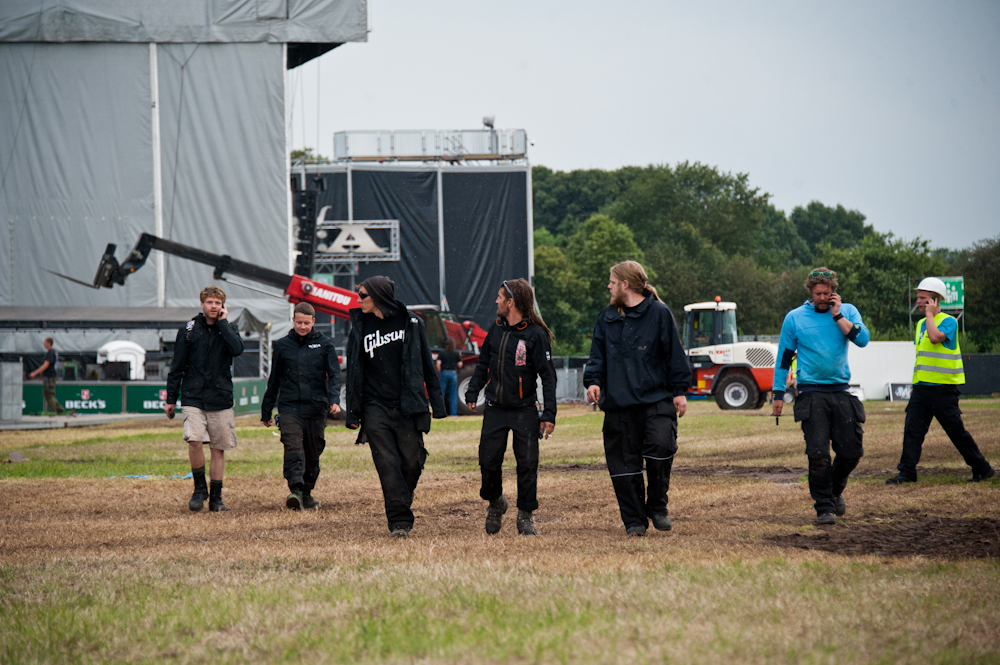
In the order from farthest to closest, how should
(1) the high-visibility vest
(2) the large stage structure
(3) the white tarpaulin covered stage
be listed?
1. (2) the large stage structure
2. (3) the white tarpaulin covered stage
3. (1) the high-visibility vest

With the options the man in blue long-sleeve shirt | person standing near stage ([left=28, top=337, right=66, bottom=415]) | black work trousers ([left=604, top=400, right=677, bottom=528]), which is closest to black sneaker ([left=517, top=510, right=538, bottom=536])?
black work trousers ([left=604, top=400, right=677, bottom=528])

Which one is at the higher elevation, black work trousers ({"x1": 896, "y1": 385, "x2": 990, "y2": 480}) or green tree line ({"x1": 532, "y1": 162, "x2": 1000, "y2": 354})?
green tree line ({"x1": 532, "y1": 162, "x2": 1000, "y2": 354})

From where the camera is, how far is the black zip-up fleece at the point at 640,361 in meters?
6.45

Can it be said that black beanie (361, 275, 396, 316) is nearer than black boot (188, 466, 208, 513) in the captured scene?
Yes

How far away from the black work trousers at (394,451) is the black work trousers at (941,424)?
15.5ft

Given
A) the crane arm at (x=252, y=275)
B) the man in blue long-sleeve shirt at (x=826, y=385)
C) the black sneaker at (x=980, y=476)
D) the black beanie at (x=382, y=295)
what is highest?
the crane arm at (x=252, y=275)

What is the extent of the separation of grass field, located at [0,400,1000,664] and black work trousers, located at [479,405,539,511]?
375 mm

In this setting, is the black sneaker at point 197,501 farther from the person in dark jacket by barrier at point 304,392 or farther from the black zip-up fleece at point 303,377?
the black zip-up fleece at point 303,377

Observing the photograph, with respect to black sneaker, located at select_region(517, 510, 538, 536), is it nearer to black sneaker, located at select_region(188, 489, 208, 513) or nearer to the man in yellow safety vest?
black sneaker, located at select_region(188, 489, 208, 513)

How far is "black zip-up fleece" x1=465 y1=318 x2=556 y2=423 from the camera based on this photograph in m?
6.74

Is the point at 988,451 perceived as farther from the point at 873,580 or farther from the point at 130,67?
the point at 130,67

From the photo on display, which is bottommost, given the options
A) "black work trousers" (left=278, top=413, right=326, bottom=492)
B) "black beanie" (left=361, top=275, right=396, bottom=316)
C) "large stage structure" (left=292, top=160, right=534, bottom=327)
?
"black work trousers" (left=278, top=413, right=326, bottom=492)

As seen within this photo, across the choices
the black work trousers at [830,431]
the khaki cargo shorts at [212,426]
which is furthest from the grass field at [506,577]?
the khaki cargo shorts at [212,426]

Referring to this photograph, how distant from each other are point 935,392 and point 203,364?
653 centimetres
